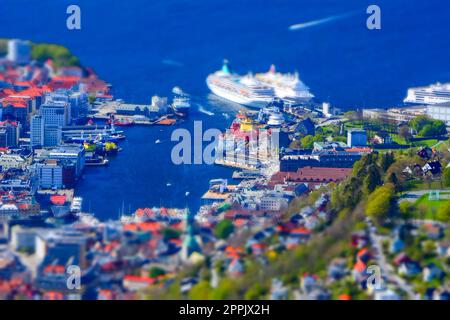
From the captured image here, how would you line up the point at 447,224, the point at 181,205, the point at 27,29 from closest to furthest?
the point at 447,224 → the point at 181,205 → the point at 27,29

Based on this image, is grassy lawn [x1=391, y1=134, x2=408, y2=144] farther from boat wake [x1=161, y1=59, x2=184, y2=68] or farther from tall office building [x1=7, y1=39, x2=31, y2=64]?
boat wake [x1=161, y1=59, x2=184, y2=68]

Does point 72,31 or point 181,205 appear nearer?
point 181,205

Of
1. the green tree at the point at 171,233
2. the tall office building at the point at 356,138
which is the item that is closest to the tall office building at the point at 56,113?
the tall office building at the point at 356,138

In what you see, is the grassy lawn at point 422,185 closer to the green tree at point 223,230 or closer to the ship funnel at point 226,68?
the green tree at point 223,230

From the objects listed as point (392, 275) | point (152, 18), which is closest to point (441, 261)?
point (392, 275)

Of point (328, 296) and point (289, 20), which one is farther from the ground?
point (289, 20)

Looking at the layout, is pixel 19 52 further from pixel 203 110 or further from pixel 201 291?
pixel 201 291
